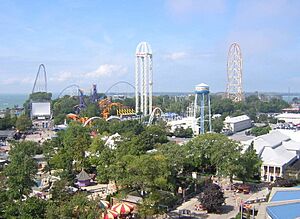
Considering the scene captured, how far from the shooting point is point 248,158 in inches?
938

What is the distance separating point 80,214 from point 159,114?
5332 centimetres

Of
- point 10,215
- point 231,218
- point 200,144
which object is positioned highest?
point 200,144

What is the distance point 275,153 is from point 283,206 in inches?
547

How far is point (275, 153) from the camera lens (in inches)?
1139

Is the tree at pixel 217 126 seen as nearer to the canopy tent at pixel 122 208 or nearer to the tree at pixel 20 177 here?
the canopy tent at pixel 122 208

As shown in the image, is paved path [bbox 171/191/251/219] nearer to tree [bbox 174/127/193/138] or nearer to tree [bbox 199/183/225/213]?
tree [bbox 199/183/225/213]

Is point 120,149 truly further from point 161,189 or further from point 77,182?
point 161,189

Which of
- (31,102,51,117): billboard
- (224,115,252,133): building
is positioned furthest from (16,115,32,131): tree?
(224,115,252,133): building

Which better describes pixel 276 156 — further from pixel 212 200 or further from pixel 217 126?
pixel 217 126

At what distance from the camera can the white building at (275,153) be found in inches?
1081

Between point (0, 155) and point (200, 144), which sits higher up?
point (200, 144)

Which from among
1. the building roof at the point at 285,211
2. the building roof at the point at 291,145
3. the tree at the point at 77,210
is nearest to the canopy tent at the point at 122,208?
the tree at the point at 77,210

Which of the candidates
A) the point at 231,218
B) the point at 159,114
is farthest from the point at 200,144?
the point at 159,114

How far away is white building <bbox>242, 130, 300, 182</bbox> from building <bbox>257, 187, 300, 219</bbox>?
352 inches
